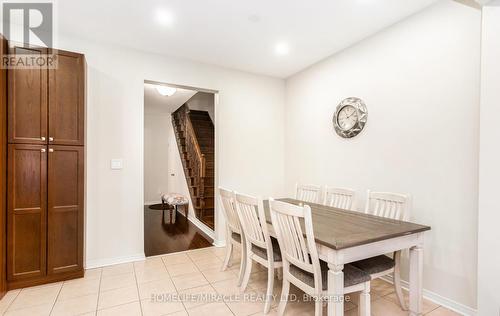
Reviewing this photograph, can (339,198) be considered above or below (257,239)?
above

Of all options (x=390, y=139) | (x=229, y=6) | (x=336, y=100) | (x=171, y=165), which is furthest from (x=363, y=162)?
(x=171, y=165)

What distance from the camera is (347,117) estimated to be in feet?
9.97

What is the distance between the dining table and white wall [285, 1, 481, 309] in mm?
448

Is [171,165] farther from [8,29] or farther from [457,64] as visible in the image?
[457,64]

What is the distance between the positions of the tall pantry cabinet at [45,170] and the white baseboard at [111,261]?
267 mm

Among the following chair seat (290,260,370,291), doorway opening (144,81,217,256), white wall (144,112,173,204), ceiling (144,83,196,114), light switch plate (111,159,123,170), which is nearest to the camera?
chair seat (290,260,370,291)

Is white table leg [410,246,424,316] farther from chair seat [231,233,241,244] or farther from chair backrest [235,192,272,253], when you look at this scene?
chair seat [231,233,241,244]

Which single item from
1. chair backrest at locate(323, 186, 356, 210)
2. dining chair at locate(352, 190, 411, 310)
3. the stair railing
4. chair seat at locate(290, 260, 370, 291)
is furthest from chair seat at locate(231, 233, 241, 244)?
the stair railing

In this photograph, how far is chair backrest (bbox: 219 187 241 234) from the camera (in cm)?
248

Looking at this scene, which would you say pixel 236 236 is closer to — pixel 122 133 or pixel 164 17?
pixel 122 133

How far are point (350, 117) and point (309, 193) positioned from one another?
107 cm

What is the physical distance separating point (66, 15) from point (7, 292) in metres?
2.69

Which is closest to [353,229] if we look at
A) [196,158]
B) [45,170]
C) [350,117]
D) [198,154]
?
[350,117]

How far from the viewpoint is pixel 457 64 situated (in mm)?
2078
